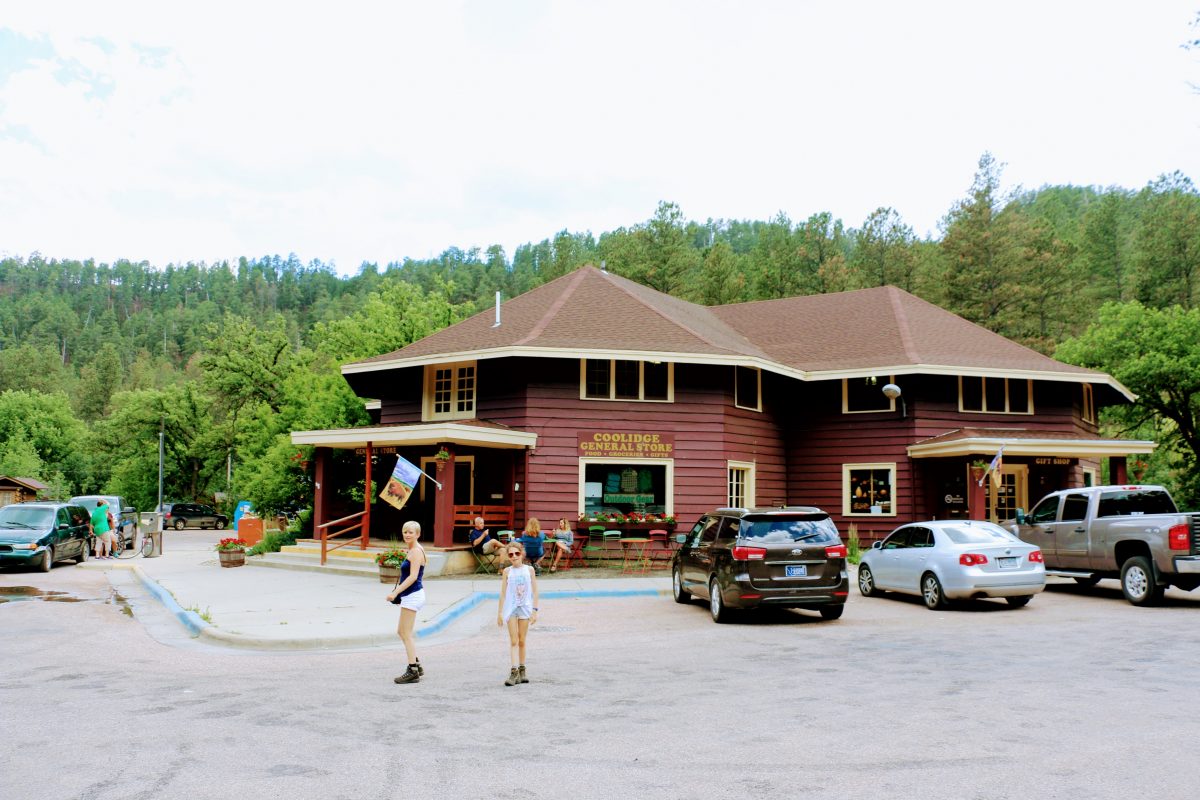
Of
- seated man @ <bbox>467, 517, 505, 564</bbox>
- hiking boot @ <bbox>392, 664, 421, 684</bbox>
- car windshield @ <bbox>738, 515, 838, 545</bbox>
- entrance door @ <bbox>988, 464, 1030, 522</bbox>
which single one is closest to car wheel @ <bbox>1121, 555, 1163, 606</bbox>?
car windshield @ <bbox>738, 515, 838, 545</bbox>

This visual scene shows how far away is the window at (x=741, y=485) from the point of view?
79.7 feet

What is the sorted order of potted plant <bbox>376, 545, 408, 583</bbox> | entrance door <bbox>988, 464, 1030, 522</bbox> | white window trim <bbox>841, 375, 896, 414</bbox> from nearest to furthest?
potted plant <bbox>376, 545, 408, 583</bbox> → white window trim <bbox>841, 375, 896, 414</bbox> → entrance door <bbox>988, 464, 1030, 522</bbox>

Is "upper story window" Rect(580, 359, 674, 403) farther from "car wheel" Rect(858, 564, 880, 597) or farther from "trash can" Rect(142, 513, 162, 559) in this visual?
"trash can" Rect(142, 513, 162, 559)

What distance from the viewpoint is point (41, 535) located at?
73.0ft

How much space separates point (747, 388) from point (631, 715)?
1843cm

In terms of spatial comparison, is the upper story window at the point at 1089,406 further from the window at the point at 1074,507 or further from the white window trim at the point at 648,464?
the white window trim at the point at 648,464

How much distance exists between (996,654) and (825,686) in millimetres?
2886

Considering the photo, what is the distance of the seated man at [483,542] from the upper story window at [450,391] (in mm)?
4125

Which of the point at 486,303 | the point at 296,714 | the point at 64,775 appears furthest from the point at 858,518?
the point at 486,303

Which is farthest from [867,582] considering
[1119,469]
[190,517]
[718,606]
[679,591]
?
[190,517]

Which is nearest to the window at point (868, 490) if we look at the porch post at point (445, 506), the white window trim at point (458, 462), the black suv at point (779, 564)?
the white window trim at point (458, 462)

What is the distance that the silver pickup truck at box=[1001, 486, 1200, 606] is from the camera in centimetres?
1420

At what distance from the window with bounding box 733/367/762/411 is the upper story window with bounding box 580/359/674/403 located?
2.12m

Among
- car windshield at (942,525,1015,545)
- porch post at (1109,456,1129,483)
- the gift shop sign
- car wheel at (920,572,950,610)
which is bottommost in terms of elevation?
car wheel at (920,572,950,610)
